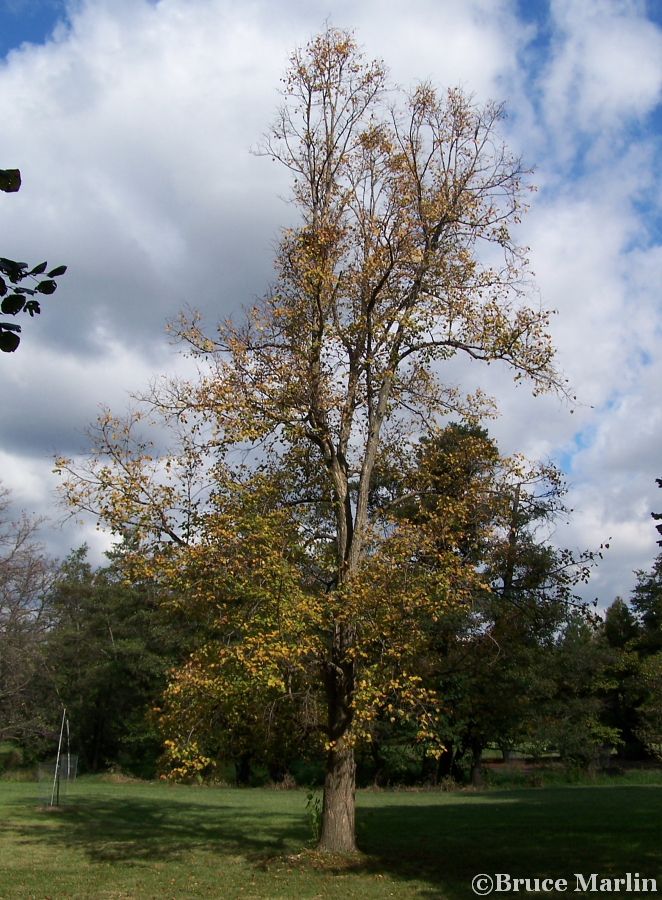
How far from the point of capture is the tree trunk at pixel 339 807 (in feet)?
42.2

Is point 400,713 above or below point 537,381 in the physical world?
below

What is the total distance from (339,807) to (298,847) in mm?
1740

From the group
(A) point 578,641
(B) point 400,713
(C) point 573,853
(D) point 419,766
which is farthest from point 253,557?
(A) point 578,641

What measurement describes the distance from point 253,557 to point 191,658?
5.88ft

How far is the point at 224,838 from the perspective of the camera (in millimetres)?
16125

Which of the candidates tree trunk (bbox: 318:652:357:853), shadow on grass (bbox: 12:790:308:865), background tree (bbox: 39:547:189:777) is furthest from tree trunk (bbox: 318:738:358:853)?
background tree (bbox: 39:547:189:777)

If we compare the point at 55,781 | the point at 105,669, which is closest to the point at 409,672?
the point at 55,781

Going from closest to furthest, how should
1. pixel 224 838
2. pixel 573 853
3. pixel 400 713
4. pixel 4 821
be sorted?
pixel 400 713 < pixel 573 853 < pixel 224 838 < pixel 4 821

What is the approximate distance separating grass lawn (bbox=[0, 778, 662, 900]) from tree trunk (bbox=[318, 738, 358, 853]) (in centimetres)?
41

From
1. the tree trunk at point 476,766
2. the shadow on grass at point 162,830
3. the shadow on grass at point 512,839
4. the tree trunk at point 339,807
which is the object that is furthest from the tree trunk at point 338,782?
the tree trunk at point 476,766

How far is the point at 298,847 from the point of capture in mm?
14031

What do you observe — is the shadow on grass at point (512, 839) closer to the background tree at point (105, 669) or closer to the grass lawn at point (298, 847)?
the grass lawn at point (298, 847)

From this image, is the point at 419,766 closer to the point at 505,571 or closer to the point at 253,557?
the point at 505,571

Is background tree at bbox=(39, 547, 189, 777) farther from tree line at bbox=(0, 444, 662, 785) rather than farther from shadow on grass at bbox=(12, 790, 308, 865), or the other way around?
shadow on grass at bbox=(12, 790, 308, 865)
